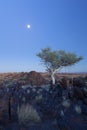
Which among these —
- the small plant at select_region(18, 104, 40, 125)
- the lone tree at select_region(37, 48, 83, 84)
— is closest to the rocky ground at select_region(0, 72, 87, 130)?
the small plant at select_region(18, 104, 40, 125)

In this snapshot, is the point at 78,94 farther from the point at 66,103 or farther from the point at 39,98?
the point at 39,98

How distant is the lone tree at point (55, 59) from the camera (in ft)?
148

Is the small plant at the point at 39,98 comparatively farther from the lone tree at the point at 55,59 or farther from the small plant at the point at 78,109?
the lone tree at the point at 55,59

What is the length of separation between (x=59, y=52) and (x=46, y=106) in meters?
32.6

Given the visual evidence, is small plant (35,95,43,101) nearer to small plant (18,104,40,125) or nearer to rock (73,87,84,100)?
rock (73,87,84,100)

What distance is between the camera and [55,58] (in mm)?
45625

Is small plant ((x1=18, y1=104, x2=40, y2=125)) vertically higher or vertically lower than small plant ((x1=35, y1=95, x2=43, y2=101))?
lower

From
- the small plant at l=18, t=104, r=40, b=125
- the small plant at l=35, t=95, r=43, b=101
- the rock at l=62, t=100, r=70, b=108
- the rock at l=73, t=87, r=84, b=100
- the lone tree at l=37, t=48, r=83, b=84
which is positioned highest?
the lone tree at l=37, t=48, r=83, b=84

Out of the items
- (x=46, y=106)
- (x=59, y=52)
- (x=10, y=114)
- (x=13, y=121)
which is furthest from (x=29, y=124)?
(x=59, y=52)

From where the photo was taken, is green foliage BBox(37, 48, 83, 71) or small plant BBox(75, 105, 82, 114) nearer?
small plant BBox(75, 105, 82, 114)

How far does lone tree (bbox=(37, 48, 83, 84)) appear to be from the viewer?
45.1 m

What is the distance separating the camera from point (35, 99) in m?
18.2

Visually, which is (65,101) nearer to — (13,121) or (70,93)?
(70,93)

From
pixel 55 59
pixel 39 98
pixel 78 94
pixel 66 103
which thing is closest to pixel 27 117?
pixel 66 103
